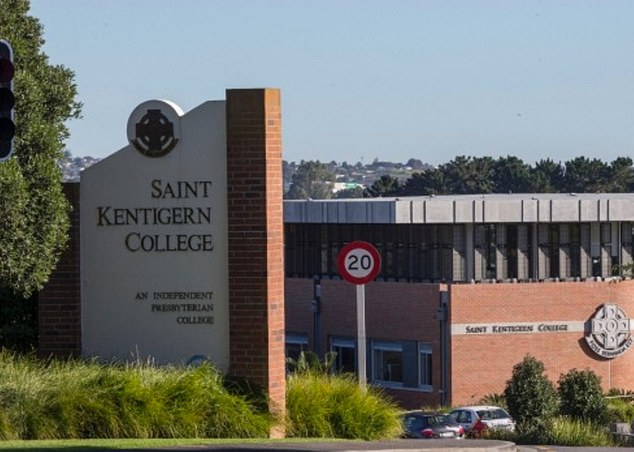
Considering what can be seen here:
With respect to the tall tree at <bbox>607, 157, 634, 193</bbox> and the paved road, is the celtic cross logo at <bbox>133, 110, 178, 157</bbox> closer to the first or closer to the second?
the paved road

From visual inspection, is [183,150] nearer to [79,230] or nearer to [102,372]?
[79,230]

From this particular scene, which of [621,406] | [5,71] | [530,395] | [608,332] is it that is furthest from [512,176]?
[5,71]

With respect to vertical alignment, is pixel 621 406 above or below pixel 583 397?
below

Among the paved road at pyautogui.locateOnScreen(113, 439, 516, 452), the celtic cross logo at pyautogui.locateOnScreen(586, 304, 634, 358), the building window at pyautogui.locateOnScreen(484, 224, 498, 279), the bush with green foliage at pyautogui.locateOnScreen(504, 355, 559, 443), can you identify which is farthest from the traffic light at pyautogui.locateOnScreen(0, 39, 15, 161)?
the celtic cross logo at pyautogui.locateOnScreen(586, 304, 634, 358)

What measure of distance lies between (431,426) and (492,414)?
5.21m

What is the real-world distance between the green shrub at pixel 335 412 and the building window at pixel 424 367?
138 ft

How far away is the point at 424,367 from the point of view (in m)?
Answer: 65.1

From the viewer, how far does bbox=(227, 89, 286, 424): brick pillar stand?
21422 mm

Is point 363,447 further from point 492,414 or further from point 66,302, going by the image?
point 492,414

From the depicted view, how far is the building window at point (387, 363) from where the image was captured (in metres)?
65.8

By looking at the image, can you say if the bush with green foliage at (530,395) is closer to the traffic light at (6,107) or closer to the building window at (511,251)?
the building window at (511,251)

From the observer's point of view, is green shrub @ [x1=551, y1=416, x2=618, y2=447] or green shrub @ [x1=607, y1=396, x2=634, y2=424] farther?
green shrub @ [x1=607, y1=396, x2=634, y2=424]

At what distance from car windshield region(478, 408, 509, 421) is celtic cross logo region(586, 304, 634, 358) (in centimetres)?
2078

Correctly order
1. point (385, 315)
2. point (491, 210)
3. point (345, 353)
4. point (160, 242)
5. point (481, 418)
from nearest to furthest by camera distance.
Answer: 1. point (160, 242)
2. point (481, 418)
3. point (491, 210)
4. point (385, 315)
5. point (345, 353)
